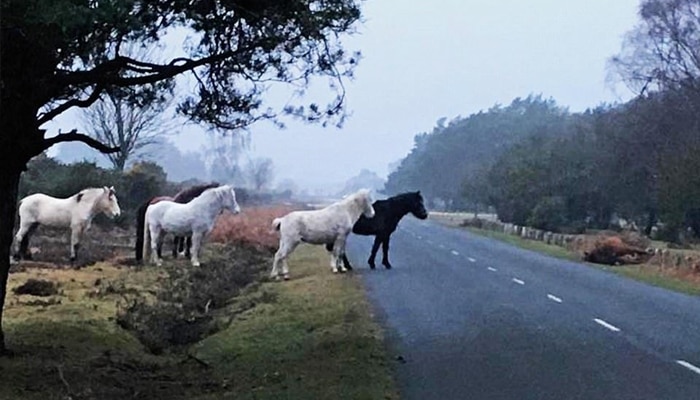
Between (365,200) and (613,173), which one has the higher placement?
(613,173)

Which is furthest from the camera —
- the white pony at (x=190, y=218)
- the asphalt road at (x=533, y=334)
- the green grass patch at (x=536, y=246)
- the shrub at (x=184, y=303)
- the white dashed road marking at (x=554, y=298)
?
the green grass patch at (x=536, y=246)

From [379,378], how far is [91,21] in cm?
523

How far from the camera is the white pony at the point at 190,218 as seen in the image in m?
30.9

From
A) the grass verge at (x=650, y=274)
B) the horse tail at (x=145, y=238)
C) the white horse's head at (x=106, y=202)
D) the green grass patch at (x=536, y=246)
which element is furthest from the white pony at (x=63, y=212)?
the green grass patch at (x=536, y=246)

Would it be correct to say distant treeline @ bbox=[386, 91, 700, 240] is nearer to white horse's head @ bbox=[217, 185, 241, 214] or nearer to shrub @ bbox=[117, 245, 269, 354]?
white horse's head @ bbox=[217, 185, 241, 214]

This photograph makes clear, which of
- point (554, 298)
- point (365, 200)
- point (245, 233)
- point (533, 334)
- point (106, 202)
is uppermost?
point (365, 200)

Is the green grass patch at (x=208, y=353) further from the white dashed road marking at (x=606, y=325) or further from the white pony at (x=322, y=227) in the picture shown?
the white pony at (x=322, y=227)

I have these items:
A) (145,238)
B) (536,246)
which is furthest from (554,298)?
(536,246)

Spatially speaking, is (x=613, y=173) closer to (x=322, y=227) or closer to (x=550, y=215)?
(x=550, y=215)

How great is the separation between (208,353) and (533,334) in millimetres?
5036

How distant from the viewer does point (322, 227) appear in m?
30.4

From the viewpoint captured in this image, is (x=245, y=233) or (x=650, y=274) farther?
(x=245, y=233)

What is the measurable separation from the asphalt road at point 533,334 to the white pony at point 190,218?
4345 mm

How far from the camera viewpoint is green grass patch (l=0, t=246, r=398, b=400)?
13.1 meters
